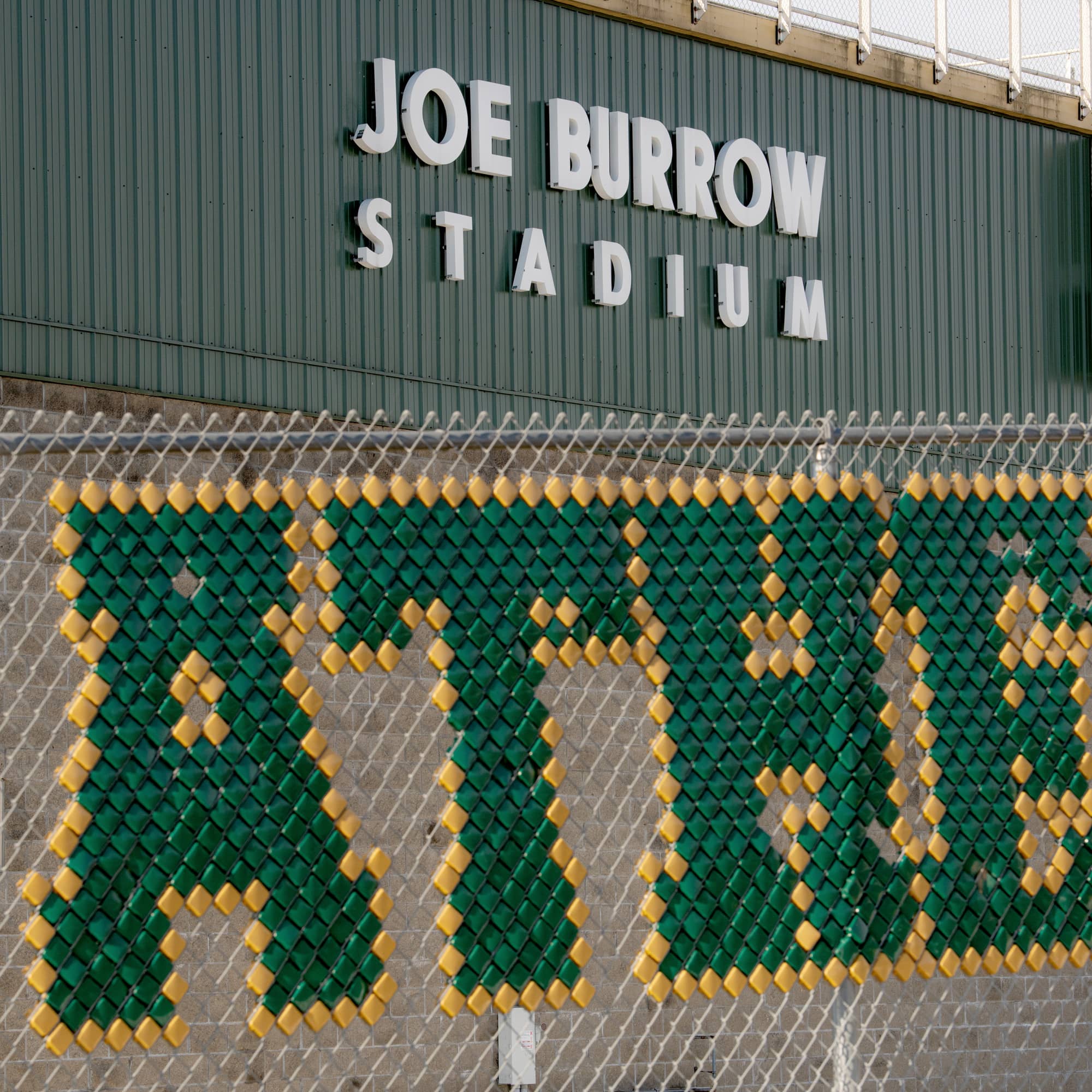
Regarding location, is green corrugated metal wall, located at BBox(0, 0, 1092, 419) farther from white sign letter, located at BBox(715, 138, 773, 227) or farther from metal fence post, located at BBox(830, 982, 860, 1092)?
metal fence post, located at BBox(830, 982, 860, 1092)

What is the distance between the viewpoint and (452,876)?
5.12 metres

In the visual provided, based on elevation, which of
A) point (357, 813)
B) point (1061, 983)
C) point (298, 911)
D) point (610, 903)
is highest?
point (298, 911)

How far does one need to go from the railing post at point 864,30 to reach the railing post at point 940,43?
0.80 meters

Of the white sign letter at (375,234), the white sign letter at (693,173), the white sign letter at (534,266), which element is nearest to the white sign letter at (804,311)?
the white sign letter at (693,173)

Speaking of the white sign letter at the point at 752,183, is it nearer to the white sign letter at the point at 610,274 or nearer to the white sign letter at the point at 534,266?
the white sign letter at the point at 610,274

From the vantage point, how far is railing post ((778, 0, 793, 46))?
14.3m

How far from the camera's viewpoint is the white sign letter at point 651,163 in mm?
13438

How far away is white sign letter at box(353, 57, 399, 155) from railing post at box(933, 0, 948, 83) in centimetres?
555

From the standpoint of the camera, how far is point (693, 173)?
1370 cm

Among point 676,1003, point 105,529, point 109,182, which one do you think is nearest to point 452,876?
point 105,529

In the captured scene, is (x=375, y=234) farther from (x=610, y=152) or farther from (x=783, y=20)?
(x=783, y=20)

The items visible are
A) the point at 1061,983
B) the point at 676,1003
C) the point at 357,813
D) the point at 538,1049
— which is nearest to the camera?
the point at 357,813

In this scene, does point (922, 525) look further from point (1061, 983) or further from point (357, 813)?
point (1061, 983)

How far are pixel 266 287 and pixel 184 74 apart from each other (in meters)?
1.44
